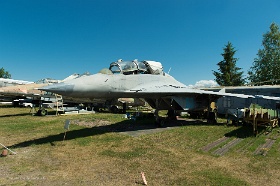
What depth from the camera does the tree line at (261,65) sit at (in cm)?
4397

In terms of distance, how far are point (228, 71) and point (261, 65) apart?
270 inches

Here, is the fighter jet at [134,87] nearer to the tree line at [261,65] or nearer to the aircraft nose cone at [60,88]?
the aircraft nose cone at [60,88]

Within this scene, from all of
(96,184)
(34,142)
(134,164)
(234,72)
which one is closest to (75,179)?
(96,184)

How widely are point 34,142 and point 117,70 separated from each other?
5253 millimetres

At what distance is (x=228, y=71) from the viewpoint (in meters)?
46.6

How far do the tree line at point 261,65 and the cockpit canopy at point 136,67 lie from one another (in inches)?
1394

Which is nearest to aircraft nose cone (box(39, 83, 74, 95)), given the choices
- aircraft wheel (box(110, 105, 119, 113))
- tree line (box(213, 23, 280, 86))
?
aircraft wheel (box(110, 105, 119, 113))

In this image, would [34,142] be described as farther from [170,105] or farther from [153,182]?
[170,105]

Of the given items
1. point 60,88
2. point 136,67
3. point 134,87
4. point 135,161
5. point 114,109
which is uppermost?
point 136,67

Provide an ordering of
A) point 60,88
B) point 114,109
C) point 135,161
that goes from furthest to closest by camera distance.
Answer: point 114,109, point 60,88, point 135,161

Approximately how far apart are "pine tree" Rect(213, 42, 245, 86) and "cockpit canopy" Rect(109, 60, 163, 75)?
117 ft

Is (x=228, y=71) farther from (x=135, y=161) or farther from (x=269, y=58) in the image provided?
(x=135, y=161)

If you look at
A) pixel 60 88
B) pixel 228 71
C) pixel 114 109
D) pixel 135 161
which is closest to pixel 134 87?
pixel 60 88

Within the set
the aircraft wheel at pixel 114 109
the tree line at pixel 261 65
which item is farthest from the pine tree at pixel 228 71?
the aircraft wheel at pixel 114 109
